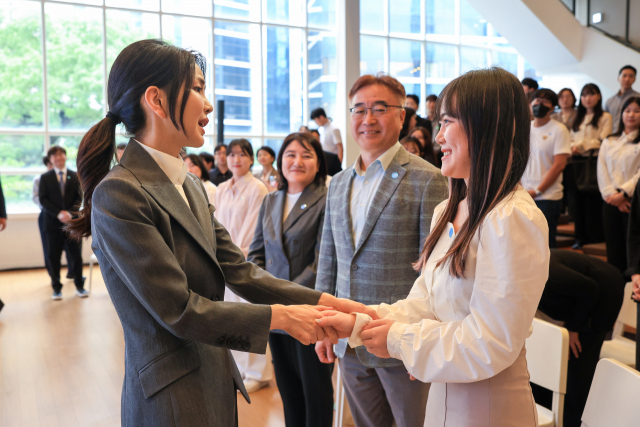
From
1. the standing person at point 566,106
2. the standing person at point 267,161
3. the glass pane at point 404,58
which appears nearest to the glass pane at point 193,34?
the standing person at point 267,161

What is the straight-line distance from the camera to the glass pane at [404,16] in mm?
10773

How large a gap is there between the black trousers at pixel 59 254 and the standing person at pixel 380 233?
5.19m

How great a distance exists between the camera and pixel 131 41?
28.3 feet

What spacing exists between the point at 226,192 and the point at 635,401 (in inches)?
126

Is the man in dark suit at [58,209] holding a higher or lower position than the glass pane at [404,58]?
lower

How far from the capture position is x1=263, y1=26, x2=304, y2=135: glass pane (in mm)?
9609

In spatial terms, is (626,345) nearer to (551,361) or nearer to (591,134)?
(551,361)

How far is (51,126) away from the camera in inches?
318

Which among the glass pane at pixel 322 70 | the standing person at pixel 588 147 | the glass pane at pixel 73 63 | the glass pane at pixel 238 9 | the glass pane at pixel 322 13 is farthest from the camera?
the glass pane at pixel 322 70

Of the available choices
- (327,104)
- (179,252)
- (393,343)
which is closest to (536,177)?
(393,343)

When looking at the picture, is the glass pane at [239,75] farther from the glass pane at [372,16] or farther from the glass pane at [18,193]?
the glass pane at [18,193]

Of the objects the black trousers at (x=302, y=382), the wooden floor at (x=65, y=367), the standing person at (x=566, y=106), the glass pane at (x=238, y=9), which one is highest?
the glass pane at (x=238, y=9)

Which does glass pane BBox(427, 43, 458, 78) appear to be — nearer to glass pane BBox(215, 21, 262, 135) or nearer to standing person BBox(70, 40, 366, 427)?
glass pane BBox(215, 21, 262, 135)

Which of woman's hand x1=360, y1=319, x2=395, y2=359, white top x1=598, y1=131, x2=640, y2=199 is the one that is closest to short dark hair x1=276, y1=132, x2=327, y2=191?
woman's hand x1=360, y1=319, x2=395, y2=359
